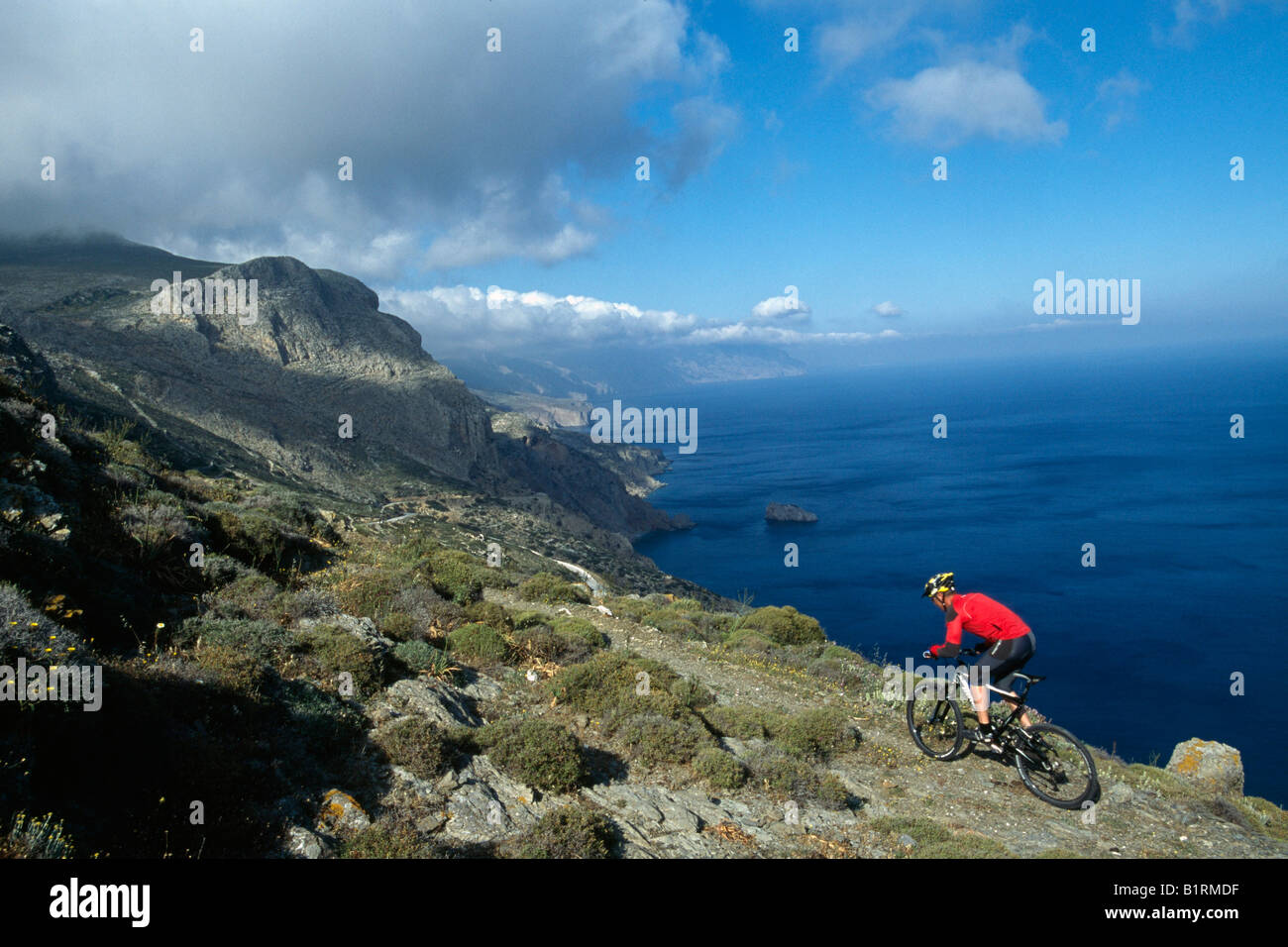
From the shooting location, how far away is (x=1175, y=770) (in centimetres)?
1170

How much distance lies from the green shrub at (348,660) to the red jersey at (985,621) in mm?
6824

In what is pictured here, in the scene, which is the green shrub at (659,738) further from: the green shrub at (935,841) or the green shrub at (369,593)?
the green shrub at (369,593)

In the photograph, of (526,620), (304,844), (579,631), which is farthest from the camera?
(526,620)

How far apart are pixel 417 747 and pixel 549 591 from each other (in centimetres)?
930

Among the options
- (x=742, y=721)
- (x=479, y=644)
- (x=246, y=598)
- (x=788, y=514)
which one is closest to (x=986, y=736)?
(x=742, y=721)

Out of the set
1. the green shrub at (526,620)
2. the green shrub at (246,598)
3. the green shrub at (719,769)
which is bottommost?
the green shrub at (719,769)

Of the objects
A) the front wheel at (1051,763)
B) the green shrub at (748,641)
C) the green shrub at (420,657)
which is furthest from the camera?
the green shrub at (748,641)

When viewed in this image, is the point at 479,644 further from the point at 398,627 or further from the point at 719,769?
the point at 719,769

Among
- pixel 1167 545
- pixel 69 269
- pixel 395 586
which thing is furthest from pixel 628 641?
pixel 69 269

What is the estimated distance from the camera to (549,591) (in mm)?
15414

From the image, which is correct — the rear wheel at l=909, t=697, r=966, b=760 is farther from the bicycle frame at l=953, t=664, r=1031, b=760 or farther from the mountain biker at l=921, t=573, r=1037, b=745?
the mountain biker at l=921, t=573, r=1037, b=745

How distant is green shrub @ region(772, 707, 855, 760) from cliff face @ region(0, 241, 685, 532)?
35904mm

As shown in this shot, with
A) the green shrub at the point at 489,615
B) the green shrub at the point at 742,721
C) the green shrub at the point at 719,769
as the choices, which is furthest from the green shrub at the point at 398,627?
the green shrub at the point at 719,769

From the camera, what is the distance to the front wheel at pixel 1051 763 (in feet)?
24.5
